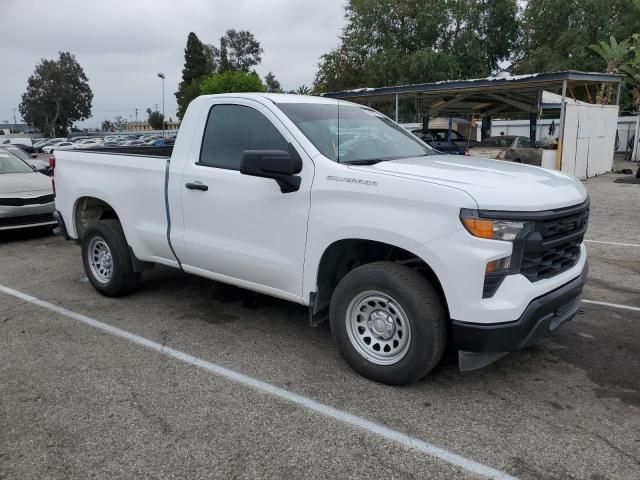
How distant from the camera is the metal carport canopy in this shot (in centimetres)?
1773

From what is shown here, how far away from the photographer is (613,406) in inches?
138

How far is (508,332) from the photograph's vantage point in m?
3.26

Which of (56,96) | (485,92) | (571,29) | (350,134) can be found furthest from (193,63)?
(350,134)

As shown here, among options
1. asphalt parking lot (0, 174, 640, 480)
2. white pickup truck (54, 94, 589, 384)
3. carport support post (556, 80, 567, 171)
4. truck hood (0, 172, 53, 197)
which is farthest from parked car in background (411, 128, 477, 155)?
white pickup truck (54, 94, 589, 384)

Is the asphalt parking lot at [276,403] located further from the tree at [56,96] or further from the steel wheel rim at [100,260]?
the tree at [56,96]

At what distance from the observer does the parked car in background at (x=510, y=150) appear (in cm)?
1991

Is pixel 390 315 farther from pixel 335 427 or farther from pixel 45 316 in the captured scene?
pixel 45 316

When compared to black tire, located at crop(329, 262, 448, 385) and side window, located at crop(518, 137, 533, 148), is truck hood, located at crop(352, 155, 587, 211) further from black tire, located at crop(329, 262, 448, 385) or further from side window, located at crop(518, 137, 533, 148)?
side window, located at crop(518, 137, 533, 148)

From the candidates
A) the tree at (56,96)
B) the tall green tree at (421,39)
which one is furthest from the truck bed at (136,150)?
the tree at (56,96)

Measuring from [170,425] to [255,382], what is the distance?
0.72 m

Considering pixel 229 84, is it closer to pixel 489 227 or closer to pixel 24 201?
pixel 24 201

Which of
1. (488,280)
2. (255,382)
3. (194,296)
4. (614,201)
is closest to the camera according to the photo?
(488,280)

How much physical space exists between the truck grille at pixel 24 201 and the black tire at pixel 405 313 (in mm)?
6894

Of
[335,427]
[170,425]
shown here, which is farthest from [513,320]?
[170,425]
